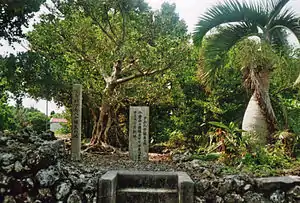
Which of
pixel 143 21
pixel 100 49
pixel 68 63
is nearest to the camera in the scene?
pixel 143 21

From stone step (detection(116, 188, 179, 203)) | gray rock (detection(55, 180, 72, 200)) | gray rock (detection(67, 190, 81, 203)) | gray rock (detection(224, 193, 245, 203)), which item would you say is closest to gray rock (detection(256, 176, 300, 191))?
gray rock (detection(224, 193, 245, 203))

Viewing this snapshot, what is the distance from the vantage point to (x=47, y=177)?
4473mm

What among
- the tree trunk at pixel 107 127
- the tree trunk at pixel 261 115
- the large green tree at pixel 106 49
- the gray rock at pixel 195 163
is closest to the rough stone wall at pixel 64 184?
the gray rock at pixel 195 163

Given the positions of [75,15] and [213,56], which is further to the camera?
[75,15]

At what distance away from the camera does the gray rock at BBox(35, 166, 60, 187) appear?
441 centimetres

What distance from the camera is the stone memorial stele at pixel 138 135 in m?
7.20

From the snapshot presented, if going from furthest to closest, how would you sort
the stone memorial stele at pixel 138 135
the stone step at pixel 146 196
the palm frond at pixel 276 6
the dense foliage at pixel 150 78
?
the stone memorial stele at pixel 138 135
the palm frond at pixel 276 6
the dense foliage at pixel 150 78
the stone step at pixel 146 196

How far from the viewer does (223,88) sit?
9.48 metres

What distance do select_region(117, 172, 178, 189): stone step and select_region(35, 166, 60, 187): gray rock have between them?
1058 millimetres

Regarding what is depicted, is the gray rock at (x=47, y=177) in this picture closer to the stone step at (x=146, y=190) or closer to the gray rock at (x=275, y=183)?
the stone step at (x=146, y=190)

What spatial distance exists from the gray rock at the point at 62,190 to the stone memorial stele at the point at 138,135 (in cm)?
269

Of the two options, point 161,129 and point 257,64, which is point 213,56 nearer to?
point 257,64

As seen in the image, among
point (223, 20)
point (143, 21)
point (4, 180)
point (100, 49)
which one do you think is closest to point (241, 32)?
point (223, 20)

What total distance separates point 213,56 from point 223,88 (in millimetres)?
2799
